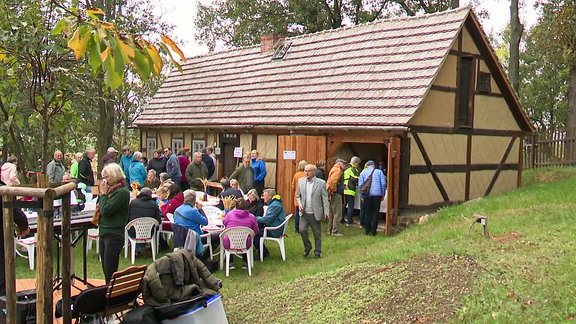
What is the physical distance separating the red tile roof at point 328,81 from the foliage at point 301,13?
8.14m

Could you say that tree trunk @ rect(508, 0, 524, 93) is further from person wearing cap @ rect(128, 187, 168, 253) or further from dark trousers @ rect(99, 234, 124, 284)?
dark trousers @ rect(99, 234, 124, 284)

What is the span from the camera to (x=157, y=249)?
1034cm

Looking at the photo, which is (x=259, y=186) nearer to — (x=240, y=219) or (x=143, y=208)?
(x=143, y=208)

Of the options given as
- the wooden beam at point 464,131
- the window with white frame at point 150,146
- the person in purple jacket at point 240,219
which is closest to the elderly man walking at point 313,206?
the person in purple jacket at point 240,219

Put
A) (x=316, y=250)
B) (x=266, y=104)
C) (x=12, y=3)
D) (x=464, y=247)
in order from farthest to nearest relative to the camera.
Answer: (x=266, y=104) → (x=316, y=250) → (x=464, y=247) → (x=12, y=3)

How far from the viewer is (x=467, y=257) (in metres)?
7.16

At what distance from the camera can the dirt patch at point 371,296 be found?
19.5ft

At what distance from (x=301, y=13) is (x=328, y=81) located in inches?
542

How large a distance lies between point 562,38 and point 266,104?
13.5 meters

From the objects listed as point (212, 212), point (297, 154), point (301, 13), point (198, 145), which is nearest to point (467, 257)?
point (212, 212)

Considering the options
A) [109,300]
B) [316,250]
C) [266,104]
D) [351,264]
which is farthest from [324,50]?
[109,300]

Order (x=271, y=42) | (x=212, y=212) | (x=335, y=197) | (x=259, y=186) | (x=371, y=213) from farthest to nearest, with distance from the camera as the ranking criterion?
(x=271, y=42) < (x=259, y=186) < (x=335, y=197) < (x=371, y=213) < (x=212, y=212)

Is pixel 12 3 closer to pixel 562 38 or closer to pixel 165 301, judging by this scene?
pixel 165 301

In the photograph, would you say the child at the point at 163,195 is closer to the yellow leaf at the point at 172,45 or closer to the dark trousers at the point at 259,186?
the dark trousers at the point at 259,186
